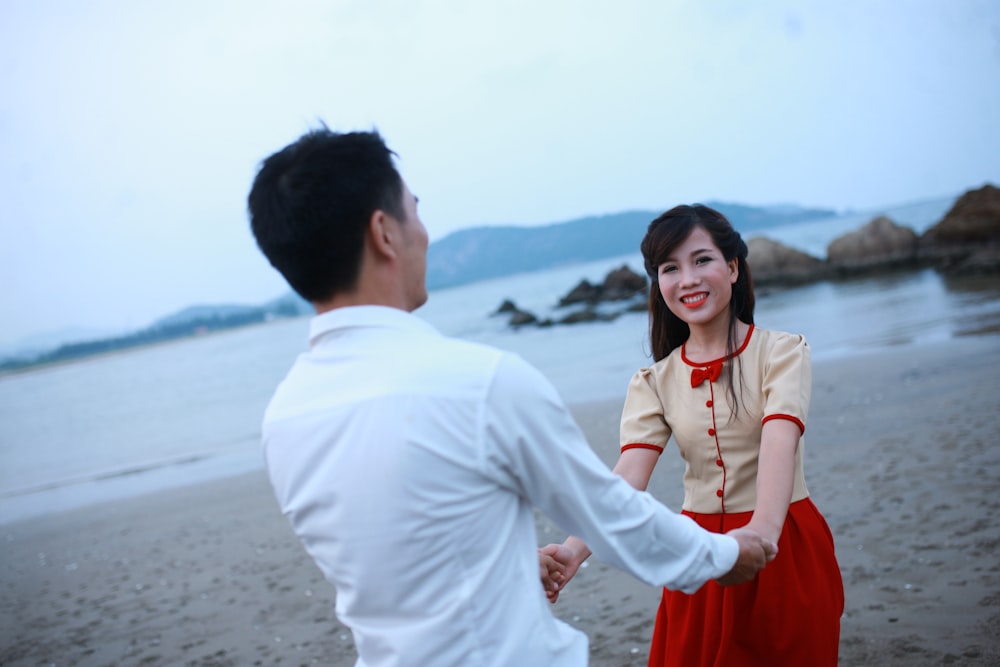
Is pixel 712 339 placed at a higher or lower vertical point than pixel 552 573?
higher

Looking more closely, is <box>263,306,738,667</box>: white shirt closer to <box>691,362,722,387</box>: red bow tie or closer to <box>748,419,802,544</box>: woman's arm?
<box>748,419,802,544</box>: woman's arm

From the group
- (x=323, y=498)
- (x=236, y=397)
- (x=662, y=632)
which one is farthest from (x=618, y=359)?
(x=323, y=498)

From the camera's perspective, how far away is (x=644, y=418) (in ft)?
8.82

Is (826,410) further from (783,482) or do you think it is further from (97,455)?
(97,455)

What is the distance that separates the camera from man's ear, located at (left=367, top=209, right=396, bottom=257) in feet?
5.02

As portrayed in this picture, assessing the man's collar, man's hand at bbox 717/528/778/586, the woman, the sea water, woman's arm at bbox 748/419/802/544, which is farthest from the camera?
the sea water

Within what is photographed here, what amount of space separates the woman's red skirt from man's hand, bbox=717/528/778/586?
31 centimetres

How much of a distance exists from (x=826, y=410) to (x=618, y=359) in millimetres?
10571

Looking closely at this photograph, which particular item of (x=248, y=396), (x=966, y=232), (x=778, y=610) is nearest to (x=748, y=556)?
(x=778, y=610)

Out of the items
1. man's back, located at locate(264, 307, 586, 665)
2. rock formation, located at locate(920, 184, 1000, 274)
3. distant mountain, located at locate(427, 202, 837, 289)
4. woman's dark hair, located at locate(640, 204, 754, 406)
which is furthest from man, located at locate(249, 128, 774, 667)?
distant mountain, located at locate(427, 202, 837, 289)

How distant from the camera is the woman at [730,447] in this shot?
2346 mm

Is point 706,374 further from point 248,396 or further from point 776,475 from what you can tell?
point 248,396

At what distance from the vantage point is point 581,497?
61.5 inches

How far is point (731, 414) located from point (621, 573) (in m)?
3.89
